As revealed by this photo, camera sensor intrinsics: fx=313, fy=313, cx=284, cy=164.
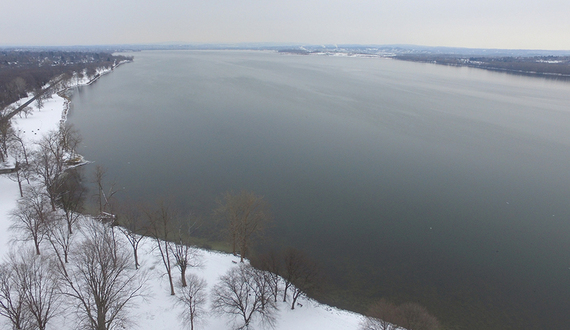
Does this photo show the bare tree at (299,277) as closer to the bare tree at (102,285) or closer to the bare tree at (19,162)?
the bare tree at (102,285)

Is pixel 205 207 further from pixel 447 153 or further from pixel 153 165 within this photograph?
pixel 447 153

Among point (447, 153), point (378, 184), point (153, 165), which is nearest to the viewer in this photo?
point (378, 184)

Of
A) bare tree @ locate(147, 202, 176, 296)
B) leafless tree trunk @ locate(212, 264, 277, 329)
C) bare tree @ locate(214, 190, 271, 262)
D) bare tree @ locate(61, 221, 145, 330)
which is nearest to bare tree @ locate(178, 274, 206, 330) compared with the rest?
leafless tree trunk @ locate(212, 264, 277, 329)

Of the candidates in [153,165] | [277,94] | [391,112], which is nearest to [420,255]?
[153,165]

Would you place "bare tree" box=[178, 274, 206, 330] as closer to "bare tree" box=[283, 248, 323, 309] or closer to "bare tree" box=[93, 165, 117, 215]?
"bare tree" box=[283, 248, 323, 309]

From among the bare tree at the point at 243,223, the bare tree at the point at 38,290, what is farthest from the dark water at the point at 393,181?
the bare tree at the point at 38,290

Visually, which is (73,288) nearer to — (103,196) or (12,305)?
(12,305)
